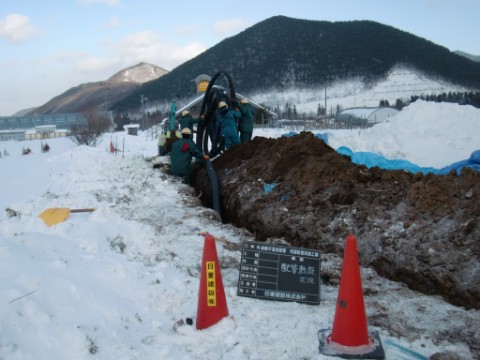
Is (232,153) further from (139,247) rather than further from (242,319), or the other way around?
(242,319)

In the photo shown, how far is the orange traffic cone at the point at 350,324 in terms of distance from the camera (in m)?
3.21

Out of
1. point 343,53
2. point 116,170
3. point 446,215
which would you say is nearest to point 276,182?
point 446,215

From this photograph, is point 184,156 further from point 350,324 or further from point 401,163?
point 350,324

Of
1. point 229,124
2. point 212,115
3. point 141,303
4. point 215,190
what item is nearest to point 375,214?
point 141,303

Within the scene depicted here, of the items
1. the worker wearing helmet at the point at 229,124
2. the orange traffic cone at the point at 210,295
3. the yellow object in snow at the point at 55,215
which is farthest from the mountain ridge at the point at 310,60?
the orange traffic cone at the point at 210,295

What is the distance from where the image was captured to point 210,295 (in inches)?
144

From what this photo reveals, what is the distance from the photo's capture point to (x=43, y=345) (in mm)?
2932

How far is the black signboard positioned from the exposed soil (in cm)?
107

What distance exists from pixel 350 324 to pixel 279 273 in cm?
108

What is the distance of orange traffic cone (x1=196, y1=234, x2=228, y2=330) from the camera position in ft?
11.9

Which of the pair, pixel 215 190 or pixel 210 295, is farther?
pixel 215 190

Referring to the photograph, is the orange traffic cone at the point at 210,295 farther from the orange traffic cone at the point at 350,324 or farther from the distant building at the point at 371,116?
the distant building at the point at 371,116

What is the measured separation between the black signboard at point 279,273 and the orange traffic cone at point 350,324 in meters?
0.82

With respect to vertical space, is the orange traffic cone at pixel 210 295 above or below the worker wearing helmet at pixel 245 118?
below
